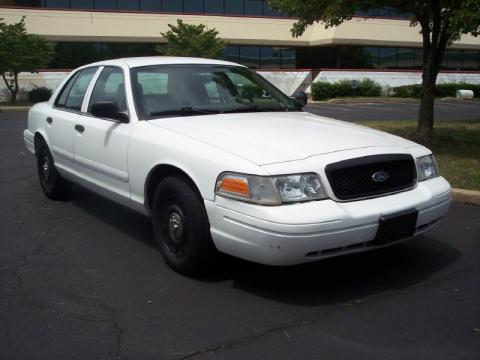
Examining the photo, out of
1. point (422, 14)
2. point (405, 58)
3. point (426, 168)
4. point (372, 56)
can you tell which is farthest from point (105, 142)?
point (405, 58)

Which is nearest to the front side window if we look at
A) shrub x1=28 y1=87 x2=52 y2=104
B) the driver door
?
the driver door

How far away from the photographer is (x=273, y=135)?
13.8 feet

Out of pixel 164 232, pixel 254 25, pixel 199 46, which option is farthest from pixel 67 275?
pixel 254 25

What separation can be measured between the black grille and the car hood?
17 cm

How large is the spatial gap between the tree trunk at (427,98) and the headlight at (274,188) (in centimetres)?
673

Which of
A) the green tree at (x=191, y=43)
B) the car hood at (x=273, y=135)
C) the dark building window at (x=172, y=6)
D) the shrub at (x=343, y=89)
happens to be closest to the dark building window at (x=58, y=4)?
the dark building window at (x=172, y=6)

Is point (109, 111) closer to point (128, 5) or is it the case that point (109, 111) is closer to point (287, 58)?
point (128, 5)

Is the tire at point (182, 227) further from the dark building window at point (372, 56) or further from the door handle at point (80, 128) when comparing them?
the dark building window at point (372, 56)

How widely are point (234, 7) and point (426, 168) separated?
3397 centimetres

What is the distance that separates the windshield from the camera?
491 centimetres

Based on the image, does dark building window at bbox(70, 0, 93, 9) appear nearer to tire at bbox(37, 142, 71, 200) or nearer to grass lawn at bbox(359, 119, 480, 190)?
grass lawn at bbox(359, 119, 480, 190)

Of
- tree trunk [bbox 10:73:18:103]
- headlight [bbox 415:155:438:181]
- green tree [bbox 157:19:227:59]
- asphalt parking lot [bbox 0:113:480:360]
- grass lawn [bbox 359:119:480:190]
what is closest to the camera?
asphalt parking lot [bbox 0:113:480:360]

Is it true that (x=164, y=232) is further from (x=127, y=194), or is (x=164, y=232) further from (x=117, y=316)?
(x=117, y=316)

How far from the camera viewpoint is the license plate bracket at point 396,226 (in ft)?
12.5
